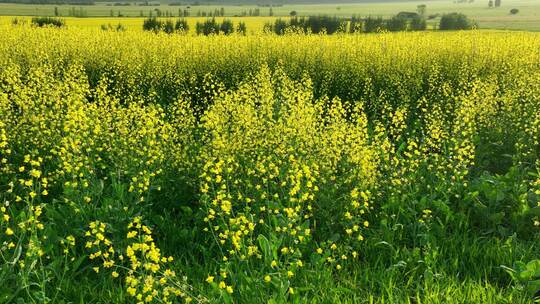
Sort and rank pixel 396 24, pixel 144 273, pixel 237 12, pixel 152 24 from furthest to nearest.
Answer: pixel 237 12
pixel 396 24
pixel 152 24
pixel 144 273

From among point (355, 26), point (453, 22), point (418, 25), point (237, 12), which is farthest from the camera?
point (237, 12)

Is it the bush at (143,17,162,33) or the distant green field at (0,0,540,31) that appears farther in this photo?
the distant green field at (0,0,540,31)

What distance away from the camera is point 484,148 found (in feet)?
19.8

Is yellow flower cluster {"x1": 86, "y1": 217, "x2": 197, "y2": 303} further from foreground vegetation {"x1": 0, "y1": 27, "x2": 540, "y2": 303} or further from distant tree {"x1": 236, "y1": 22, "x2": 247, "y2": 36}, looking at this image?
distant tree {"x1": 236, "y1": 22, "x2": 247, "y2": 36}

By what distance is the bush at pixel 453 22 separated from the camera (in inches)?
1188

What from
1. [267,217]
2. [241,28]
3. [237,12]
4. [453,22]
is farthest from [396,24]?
[237,12]

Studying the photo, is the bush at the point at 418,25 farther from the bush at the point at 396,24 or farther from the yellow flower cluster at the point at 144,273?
the yellow flower cluster at the point at 144,273

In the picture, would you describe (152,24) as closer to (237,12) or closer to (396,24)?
(396,24)

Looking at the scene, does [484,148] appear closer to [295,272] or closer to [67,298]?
[295,272]

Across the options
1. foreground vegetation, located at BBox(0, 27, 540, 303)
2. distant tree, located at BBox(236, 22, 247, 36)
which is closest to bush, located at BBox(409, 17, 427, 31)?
distant tree, located at BBox(236, 22, 247, 36)

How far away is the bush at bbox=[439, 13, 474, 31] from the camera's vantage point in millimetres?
30172

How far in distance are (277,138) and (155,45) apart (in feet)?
23.8

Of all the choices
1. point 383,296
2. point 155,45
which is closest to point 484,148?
point 383,296

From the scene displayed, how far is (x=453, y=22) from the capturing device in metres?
31.0
